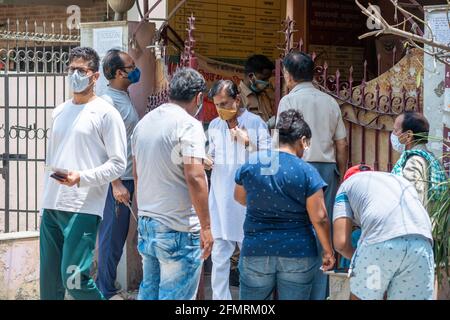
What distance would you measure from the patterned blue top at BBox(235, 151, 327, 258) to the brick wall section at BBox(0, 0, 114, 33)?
744 cm

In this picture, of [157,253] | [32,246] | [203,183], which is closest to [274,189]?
[203,183]

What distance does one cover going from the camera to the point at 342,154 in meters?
6.54

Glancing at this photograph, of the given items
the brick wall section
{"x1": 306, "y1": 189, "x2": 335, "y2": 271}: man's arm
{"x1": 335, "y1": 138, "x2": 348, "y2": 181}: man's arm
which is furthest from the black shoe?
the brick wall section

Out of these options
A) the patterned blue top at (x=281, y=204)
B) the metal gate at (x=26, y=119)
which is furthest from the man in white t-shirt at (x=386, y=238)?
the metal gate at (x=26, y=119)

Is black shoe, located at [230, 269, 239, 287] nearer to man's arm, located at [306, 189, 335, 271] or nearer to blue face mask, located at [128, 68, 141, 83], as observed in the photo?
blue face mask, located at [128, 68, 141, 83]

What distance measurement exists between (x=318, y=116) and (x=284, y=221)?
4.96 ft

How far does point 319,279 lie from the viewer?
561cm

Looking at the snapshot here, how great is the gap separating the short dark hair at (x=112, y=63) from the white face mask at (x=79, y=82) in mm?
1389

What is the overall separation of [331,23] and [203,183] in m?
5.14

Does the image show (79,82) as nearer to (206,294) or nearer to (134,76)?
(134,76)

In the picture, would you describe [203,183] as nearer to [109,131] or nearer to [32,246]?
[109,131]

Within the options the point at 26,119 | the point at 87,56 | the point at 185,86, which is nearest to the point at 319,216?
the point at 185,86

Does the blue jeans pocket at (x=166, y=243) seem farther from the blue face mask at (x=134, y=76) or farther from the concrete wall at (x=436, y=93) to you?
the blue face mask at (x=134, y=76)

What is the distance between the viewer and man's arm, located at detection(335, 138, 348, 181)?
652 cm
